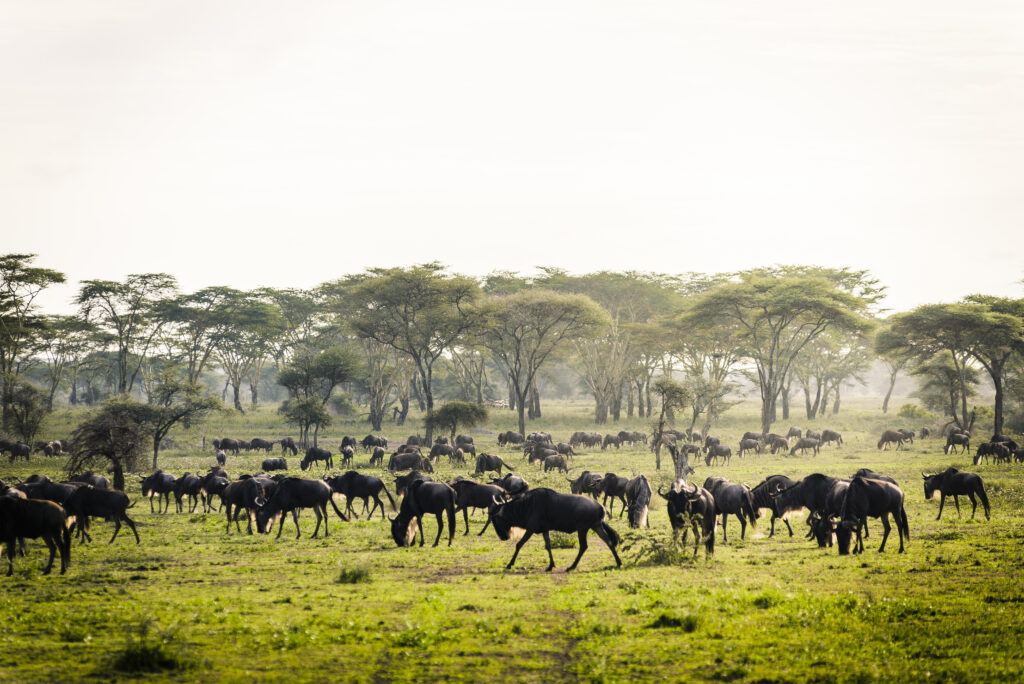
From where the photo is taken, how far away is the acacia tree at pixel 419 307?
2516 inches

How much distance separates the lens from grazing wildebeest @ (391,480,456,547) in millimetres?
19797

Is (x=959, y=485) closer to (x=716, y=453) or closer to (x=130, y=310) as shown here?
(x=716, y=453)

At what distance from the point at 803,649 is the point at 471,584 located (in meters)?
6.88

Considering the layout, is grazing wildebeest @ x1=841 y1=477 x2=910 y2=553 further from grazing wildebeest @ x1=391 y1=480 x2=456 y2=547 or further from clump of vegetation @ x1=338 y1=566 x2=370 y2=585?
clump of vegetation @ x1=338 y1=566 x2=370 y2=585

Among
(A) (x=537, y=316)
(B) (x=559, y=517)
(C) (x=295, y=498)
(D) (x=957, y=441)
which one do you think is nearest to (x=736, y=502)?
(B) (x=559, y=517)

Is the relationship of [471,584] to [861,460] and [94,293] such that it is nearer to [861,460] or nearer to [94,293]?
[861,460]

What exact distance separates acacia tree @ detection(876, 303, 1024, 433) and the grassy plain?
3774 cm

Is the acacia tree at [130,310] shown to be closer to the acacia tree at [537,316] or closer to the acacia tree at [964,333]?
the acacia tree at [537,316]

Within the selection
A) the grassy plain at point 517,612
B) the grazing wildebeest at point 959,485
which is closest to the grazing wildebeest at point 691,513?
the grassy plain at point 517,612

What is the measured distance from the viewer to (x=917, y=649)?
32.3ft

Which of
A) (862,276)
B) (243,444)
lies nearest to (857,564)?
(243,444)

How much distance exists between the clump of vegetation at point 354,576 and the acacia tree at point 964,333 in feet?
173

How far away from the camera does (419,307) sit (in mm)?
64688

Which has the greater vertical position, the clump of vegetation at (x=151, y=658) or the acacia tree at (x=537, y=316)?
the acacia tree at (x=537, y=316)
